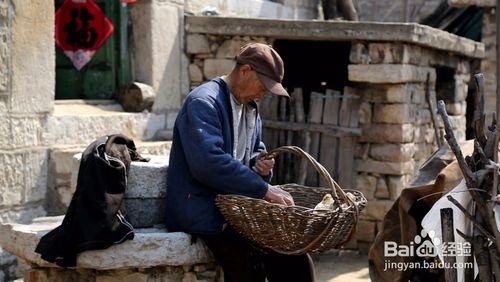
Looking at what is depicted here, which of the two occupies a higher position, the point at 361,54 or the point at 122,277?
the point at 361,54

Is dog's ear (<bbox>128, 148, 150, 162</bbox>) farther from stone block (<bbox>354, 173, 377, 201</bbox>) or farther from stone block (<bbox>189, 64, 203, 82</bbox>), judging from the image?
stone block (<bbox>354, 173, 377, 201</bbox>)

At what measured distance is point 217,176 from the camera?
4.06m

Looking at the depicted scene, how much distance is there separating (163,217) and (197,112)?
0.90 m

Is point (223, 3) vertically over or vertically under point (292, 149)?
over

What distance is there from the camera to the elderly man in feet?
13.4

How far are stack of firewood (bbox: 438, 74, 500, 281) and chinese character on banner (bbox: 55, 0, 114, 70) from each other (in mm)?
4292

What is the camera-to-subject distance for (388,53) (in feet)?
26.2

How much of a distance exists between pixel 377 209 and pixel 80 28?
334 cm

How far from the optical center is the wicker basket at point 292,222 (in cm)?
400

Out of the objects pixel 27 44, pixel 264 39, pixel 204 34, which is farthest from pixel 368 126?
pixel 27 44

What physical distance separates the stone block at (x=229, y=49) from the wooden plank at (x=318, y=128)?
0.81 meters

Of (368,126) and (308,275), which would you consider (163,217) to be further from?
(368,126)

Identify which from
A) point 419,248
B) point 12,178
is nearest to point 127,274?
point 419,248

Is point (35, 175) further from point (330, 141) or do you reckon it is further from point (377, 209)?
point (377, 209)
